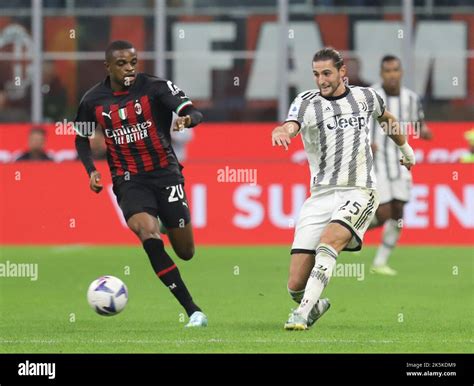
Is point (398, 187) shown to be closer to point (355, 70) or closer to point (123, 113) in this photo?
point (123, 113)

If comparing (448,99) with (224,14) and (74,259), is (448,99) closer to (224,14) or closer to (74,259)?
(224,14)

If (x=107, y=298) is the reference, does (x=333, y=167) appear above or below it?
above

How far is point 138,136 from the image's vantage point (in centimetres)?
1137

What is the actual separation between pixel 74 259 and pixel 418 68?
9.58 meters

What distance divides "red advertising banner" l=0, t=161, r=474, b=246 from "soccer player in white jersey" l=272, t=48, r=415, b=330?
8331mm

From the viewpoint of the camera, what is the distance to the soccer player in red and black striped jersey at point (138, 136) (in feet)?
36.7

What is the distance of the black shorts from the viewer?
11.1m

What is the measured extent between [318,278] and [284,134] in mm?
1142

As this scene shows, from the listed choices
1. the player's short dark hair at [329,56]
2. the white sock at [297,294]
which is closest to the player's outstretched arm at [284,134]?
the player's short dark hair at [329,56]

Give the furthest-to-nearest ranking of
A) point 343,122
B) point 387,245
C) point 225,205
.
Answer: point 225,205, point 387,245, point 343,122

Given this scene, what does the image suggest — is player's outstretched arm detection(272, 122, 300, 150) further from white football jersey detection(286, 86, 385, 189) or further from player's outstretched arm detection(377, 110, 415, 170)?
player's outstretched arm detection(377, 110, 415, 170)

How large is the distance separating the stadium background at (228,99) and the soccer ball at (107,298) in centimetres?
670

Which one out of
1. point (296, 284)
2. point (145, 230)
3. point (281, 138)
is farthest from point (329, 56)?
point (145, 230)

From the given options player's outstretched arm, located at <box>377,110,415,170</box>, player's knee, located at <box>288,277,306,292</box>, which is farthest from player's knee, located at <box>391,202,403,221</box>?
player's knee, located at <box>288,277,306,292</box>
